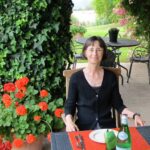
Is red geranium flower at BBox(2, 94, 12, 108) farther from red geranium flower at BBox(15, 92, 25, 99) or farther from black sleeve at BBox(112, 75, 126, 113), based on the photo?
black sleeve at BBox(112, 75, 126, 113)

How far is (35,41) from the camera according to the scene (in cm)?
290

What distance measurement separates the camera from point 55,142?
5.74 ft

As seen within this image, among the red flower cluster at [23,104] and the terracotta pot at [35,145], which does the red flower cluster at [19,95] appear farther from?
the terracotta pot at [35,145]

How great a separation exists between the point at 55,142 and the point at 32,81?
50.5 inches

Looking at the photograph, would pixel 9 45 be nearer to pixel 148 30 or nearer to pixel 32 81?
pixel 32 81

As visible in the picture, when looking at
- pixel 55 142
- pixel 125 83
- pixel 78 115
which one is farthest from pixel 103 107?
pixel 125 83

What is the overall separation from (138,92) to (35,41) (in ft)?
8.91

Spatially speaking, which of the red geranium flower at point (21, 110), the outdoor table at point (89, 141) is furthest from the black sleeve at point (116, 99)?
the red geranium flower at point (21, 110)

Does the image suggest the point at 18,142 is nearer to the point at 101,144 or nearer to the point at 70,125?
the point at 70,125

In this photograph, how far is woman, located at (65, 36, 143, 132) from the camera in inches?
91.5

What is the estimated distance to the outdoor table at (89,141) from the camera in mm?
1687

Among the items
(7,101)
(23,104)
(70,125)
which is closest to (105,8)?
(23,104)

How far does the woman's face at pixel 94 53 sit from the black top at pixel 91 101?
A: 12 cm

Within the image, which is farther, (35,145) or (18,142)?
(35,145)
